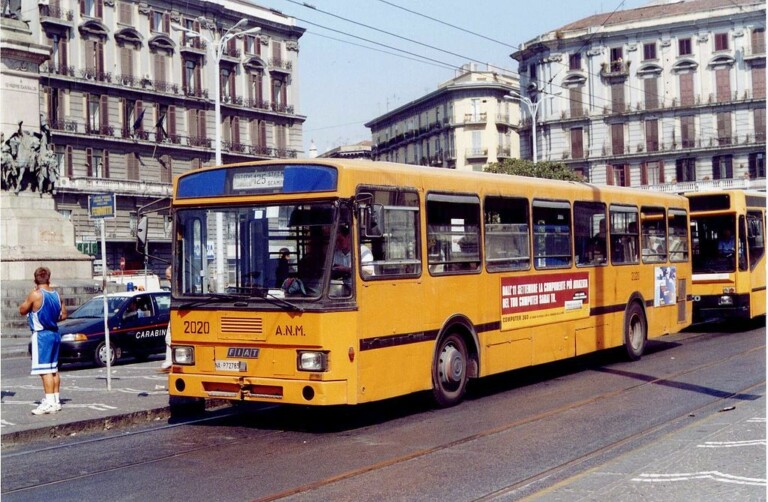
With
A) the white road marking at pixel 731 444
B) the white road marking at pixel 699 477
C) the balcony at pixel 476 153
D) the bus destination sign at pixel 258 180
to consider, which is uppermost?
the balcony at pixel 476 153

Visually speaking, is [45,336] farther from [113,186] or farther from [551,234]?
[113,186]

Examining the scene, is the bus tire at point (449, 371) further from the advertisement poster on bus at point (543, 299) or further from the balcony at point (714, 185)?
the balcony at point (714, 185)

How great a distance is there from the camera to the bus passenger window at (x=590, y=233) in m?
15.0

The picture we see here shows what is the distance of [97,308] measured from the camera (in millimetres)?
20172

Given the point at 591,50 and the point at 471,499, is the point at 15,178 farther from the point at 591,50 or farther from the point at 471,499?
the point at 591,50

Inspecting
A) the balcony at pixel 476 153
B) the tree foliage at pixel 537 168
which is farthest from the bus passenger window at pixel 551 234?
the balcony at pixel 476 153

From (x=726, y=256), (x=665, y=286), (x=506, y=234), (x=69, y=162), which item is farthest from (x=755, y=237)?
(x=69, y=162)

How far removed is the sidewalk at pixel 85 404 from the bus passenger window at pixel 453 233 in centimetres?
377

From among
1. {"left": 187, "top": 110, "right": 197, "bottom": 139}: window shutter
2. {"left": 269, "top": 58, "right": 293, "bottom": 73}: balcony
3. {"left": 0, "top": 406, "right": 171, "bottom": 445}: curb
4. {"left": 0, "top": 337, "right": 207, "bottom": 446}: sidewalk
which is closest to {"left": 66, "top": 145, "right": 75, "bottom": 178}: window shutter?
{"left": 187, "top": 110, "right": 197, "bottom": 139}: window shutter

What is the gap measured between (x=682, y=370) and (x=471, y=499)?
29.0 feet

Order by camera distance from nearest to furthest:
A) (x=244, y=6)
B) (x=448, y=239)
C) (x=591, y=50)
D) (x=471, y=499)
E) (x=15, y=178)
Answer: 1. (x=471, y=499)
2. (x=448, y=239)
3. (x=15, y=178)
4. (x=244, y=6)
5. (x=591, y=50)

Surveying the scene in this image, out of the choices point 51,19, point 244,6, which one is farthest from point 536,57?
point 51,19

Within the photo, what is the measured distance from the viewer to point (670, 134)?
7869 cm

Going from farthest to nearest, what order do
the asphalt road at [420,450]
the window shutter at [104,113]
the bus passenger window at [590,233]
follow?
the window shutter at [104,113], the bus passenger window at [590,233], the asphalt road at [420,450]
